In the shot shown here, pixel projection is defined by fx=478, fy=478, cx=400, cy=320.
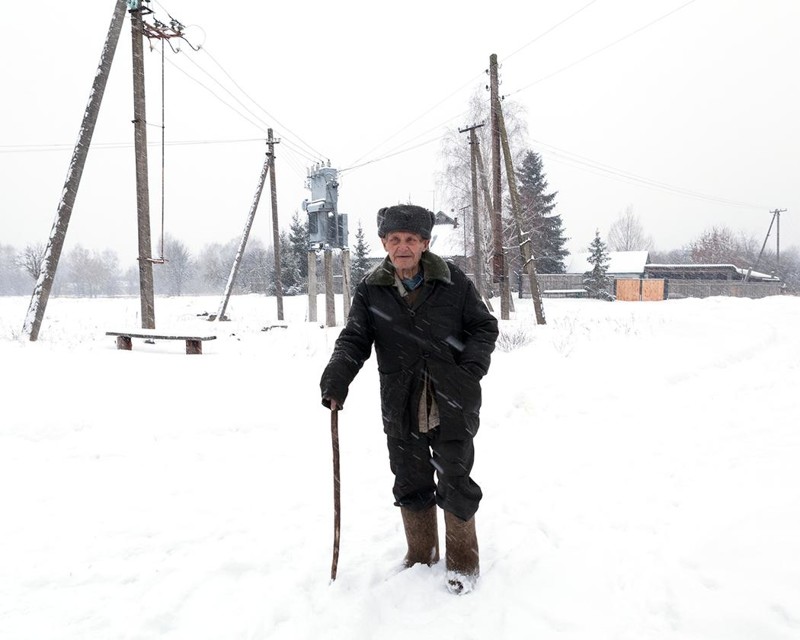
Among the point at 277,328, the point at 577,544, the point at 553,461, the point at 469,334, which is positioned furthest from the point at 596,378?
the point at 277,328

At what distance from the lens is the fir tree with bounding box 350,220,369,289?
3894cm

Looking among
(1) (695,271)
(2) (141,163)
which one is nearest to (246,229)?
(2) (141,163)

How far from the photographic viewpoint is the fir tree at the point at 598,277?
34.2 m

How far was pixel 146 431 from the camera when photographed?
4258mm

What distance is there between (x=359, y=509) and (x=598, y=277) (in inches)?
1360

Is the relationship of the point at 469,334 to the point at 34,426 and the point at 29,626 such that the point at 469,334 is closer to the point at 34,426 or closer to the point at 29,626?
the point at 29,626

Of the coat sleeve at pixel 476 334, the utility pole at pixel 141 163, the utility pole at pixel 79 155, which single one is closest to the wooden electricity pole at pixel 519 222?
the utility pole at pixel 141 163

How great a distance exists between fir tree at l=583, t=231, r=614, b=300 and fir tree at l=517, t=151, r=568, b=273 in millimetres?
2812

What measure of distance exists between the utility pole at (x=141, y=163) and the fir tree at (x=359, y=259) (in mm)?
28949

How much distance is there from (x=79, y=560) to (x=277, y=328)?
11240 mm

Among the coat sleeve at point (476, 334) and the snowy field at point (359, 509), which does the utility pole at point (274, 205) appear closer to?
the snowy field at point (359, 509)

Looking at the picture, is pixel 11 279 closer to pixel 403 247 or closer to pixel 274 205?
pixel 274 205

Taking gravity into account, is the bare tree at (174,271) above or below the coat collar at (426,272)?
above

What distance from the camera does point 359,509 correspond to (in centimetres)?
344
